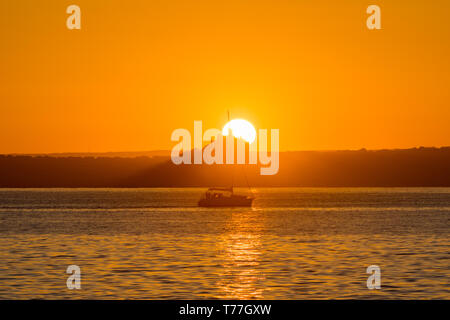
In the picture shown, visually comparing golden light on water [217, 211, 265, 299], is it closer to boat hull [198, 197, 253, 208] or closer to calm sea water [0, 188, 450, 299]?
calm sea water [0, 188, 450, 299]

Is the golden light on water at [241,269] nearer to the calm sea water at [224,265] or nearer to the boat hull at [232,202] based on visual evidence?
the calm sea water at [224,265]

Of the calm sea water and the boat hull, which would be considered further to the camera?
the boat hull

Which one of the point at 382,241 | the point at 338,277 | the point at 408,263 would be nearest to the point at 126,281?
the point at 338,277

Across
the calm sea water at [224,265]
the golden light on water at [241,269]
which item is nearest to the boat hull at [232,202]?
the calm sea water at [224,265]

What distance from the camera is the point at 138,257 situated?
51.5 meters

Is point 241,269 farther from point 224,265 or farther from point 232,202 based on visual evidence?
point 232,202

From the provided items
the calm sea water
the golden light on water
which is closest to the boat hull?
the calm sea water

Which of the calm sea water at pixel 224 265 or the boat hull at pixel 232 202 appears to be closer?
the calm sea water at pixel 224 265

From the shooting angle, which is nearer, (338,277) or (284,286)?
Result: (284,286)

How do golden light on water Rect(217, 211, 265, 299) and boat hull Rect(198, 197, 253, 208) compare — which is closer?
golden light on water Rect(217, 211, 265, 299)

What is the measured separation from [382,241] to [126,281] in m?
37.4

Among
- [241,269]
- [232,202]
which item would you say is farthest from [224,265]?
[232,202]
